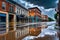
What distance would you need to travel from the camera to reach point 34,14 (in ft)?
41.7

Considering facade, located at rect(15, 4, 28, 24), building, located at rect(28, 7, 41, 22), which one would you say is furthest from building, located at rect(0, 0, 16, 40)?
building, located at rect(28, 7, 41, 22)

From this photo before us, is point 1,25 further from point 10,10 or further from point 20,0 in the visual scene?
point 20,0

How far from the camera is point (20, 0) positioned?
12.3 metres

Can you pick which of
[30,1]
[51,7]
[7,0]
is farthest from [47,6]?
[7,0]

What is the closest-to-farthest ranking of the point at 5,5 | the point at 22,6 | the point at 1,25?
the point at 1,25 → the point at 5,5 → the point at 22,6

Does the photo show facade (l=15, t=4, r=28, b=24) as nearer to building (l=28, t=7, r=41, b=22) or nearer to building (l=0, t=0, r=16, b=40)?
building (l=28, t=7, r=41, b=22)

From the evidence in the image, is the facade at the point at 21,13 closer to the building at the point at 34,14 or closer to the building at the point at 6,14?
the building at the point at 34,14

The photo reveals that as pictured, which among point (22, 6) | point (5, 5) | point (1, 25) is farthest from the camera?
point (22, 6)

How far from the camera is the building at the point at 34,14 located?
12500 mm

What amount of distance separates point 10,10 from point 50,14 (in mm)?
3171

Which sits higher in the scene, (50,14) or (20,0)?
(20,0)

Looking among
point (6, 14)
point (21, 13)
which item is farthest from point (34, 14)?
point (6, 14)

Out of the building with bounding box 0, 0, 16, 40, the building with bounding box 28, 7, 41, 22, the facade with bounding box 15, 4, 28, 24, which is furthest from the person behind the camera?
the facade with bounding box 15, 4, 28, 24

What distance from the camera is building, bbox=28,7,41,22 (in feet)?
41.0
